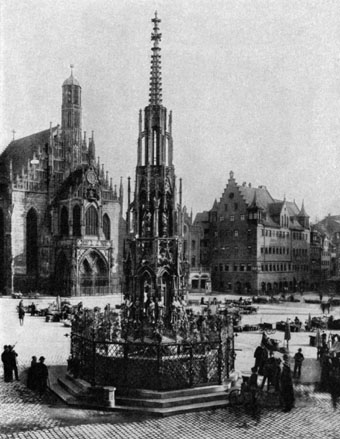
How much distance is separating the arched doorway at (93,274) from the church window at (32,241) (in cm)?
566

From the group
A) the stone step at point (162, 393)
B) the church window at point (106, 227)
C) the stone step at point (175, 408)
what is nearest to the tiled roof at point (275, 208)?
the church window at point (106, 227)

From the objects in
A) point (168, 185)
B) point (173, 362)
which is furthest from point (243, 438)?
point (168, 185)

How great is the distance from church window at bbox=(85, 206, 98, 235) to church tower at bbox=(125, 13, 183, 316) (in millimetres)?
42962

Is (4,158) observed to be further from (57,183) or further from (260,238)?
(260,238)

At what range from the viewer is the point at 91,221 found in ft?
196

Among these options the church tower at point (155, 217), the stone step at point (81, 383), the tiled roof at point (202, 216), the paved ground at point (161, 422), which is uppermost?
the tiled roof at point (202, 216)

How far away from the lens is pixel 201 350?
1546 centimetres

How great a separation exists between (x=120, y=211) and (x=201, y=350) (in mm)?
50858

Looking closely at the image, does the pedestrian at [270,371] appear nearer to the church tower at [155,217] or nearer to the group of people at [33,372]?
the church tower at [155,217]

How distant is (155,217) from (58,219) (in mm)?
44362

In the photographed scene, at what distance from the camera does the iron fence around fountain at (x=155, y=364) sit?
48.9ft

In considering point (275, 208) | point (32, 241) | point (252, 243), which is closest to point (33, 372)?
point (32, 241)

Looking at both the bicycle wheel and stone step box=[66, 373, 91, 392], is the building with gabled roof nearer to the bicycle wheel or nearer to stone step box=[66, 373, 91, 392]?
stone step box=[66, 373, 91, 392]

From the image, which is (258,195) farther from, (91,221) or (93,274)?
(93,274)
